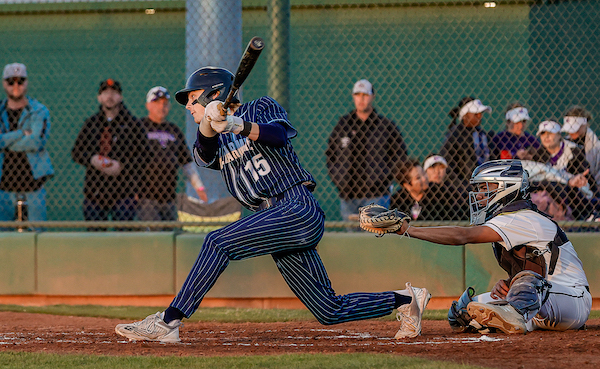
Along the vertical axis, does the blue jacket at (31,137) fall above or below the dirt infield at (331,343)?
above

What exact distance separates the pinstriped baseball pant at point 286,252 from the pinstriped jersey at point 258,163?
86mm

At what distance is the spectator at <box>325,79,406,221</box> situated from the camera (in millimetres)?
6617

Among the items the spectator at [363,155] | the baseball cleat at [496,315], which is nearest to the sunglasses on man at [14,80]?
the spectator at [363,155]

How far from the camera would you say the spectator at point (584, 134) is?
6.43 metres

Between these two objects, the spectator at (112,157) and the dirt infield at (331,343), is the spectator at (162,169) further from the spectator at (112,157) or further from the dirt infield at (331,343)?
the dirt infield at (331,343)

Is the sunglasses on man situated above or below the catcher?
above

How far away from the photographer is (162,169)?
22.7ft

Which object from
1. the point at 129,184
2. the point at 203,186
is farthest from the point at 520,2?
the point at 129,184

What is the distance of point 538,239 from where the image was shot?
432 centimetres

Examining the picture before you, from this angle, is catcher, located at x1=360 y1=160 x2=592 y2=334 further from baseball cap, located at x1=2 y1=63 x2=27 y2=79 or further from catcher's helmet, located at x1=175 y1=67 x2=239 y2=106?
baseball cap, located at x1=2 y1=63 x2=27 y2=79

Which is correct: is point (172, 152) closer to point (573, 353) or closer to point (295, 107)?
point (295, 107)

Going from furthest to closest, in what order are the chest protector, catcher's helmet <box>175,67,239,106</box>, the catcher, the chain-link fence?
the chain-link fence < the chest protector < the catcher < catcher's helmet <box>175,67,239,106</box>

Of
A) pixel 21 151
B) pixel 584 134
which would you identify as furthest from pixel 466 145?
pixel 21 151

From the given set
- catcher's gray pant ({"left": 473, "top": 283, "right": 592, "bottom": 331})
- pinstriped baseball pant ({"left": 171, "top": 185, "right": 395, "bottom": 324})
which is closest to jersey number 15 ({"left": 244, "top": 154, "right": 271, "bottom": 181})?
pinstriped baseball pant ({"left": 171, "top": 185, "right": 395, "bottom": 324})
